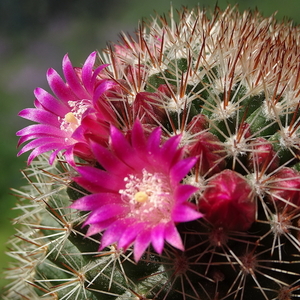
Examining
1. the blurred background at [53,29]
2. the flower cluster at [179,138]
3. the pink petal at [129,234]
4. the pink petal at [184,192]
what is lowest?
the pink petal at [129,234]

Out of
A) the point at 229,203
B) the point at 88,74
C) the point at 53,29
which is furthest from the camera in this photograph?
the point at 53,29

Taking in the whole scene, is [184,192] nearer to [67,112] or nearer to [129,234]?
[129,234]

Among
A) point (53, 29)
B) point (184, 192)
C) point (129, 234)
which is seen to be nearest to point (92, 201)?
point (129, 234)

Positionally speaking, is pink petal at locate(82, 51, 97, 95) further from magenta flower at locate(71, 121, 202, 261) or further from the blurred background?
the blurred background

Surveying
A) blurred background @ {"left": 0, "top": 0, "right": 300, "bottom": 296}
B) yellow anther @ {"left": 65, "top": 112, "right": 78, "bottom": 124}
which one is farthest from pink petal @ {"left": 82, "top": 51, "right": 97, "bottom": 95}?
blurred background @ {"left": 0, "top": 0, "right": 300, "bottom": 296}

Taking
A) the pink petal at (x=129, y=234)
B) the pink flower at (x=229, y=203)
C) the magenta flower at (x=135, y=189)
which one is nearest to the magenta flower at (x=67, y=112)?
the magenta flower at (x=135, y=189)

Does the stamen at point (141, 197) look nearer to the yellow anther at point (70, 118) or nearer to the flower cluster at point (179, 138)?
the flower cluster at point (179, 138)

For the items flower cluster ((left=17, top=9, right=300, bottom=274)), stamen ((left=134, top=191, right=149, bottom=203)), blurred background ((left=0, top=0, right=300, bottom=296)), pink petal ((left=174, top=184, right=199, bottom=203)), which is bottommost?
pink petal ((left=174, top=184, right=199, bottom=203))
